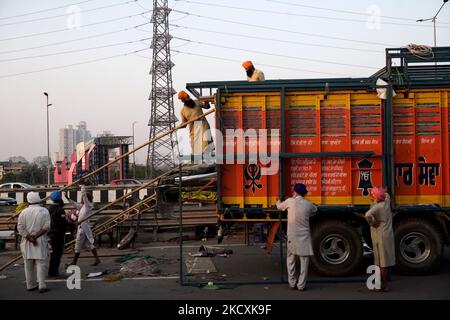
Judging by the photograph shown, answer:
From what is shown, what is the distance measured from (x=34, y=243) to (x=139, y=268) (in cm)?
215

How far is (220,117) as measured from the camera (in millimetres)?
8781

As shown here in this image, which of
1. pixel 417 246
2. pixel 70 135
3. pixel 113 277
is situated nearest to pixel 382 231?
pixel 417 246

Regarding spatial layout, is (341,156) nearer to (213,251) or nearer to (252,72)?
(252,72)

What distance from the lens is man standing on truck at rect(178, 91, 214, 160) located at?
9.76 meters

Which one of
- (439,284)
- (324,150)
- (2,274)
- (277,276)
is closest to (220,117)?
(324,150)

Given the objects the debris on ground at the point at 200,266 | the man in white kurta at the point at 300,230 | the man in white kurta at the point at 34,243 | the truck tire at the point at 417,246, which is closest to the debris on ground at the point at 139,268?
the debris on ground at the point at 200,266

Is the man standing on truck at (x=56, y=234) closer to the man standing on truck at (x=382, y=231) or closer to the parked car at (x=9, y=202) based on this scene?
the man standing on truck at (x=382, y=231)

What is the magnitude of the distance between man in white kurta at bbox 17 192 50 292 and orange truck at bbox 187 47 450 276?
295 cm

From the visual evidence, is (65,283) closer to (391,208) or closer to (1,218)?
(391,208)

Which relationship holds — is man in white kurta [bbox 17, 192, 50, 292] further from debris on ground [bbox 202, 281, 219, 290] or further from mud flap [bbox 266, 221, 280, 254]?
mud flap [bbox 266, 221, 280, 254]

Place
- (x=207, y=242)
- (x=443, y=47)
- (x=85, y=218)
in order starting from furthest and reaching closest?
(x=207, y=242), (x=85, y=218), (x=443, y=47)

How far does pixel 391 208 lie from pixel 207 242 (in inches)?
244

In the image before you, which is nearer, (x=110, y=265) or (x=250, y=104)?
(x=250, y=104)

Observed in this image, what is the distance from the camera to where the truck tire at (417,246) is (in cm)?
885
